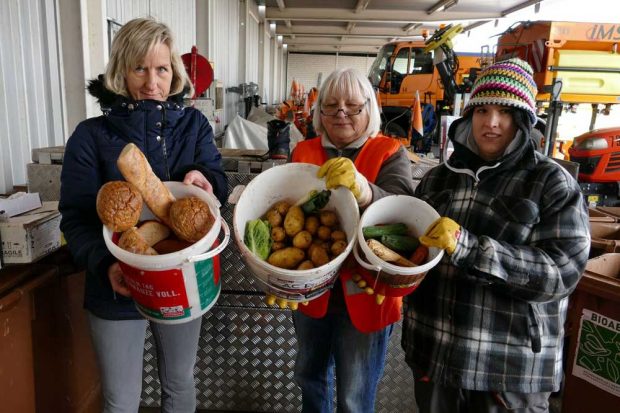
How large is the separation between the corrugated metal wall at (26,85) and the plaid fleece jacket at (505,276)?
2703mm

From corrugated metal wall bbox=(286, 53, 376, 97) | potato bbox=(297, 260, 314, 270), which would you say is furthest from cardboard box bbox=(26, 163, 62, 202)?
corrugated metal wall bbox=(286, 53, 376, 97)

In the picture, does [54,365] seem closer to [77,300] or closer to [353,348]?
[77,300]

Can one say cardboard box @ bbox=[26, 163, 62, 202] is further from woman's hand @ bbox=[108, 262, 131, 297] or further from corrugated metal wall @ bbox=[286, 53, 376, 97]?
corrugated metal wall @ bbox=[286, 53, 376, 97]

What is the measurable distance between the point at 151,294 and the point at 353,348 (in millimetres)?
757

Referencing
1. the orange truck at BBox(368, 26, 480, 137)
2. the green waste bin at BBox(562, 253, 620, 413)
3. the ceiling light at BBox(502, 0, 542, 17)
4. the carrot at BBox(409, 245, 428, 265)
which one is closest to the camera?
the carrot at BBox(409, 245, 428, 265)

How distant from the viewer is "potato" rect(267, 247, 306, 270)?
1.18m

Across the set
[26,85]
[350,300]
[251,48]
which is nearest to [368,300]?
[350,300]

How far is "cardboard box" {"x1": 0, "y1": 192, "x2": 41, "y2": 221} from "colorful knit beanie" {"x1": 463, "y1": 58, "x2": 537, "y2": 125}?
1776 millimetres

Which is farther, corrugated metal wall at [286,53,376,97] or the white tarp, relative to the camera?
corrugated metal wall at [286,53,376,97]

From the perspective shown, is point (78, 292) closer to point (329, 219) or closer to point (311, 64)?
point (329, 219)

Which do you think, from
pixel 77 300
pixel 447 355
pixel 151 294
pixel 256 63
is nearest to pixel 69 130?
pixel 77 300

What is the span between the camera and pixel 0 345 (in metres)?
1.41

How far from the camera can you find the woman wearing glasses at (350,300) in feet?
4.67

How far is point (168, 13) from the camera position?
547 cm
